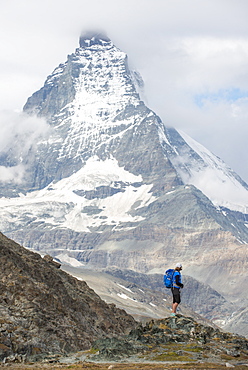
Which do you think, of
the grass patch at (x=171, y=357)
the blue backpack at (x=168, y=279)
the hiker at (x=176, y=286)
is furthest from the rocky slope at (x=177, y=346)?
the blue backpack at (x=168, y=279)

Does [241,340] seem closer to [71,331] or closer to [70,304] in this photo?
[71,331]

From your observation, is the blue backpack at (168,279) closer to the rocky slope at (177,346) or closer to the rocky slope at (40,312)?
the rocky slope at (177,346)

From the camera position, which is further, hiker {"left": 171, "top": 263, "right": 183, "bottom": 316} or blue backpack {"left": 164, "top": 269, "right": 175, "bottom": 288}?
blue backpack {"left": 164, "top": 269, "right": 175, "bottom": 288}

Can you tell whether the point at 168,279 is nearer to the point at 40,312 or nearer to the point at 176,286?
the point at 176,286

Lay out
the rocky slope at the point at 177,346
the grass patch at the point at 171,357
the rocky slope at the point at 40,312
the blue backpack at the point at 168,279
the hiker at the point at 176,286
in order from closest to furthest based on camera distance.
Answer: the grass patch at the point at 171,357 → the rocky slope at the point at 177,346 → the hiker at the point at 176,286 → the blue backpack at the point at 168,279 → the rocky slope at the point at 40,312

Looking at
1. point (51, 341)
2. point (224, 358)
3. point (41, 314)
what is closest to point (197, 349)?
point (224, 358)

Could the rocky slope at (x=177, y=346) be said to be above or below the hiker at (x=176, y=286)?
below

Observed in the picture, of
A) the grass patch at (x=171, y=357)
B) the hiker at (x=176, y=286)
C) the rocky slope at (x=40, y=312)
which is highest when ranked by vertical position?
the hiker at (x=176, y=286)

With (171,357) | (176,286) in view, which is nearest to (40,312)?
(176,286)

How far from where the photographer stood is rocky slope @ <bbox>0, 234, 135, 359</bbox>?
→ 5338 cm

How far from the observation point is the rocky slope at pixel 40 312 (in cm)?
5338

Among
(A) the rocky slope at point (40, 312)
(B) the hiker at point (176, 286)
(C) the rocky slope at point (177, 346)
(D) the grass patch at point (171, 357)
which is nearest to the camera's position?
(D) the grass patch at point (171, 357)

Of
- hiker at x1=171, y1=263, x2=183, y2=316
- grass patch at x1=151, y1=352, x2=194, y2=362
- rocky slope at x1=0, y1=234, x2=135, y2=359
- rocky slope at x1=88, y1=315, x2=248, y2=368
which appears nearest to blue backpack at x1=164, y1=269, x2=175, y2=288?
hiker at x1=171, y1=263, x2=183, y2=316

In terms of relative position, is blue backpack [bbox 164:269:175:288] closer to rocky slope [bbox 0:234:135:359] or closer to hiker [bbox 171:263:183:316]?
hiker [bbox 171:263:183:316]
